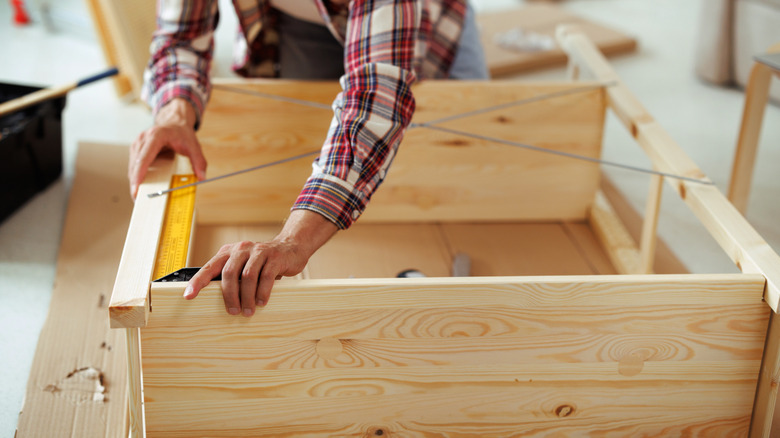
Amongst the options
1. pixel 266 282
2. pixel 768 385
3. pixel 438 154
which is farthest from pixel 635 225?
pixel 266 282

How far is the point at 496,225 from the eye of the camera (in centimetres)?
169

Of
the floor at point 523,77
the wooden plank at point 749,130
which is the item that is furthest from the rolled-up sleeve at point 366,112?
the wooden plank at point 749,130

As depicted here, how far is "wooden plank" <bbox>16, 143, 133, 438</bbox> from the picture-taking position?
1.21 metres

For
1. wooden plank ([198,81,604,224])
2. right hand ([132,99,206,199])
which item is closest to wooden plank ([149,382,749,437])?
right hand ([132,99,206,199])

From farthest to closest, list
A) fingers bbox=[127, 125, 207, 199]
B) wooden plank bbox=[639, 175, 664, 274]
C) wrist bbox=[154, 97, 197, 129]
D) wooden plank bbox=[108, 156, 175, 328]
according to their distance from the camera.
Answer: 1. wooden plank bbox=[639, 175, 664, 274]
2. wrist bbox=[154, 97, 197, 129]
3. fingers bbox=[127, 125, 207, 199]
4. wooden plank bbox=[108, 156, 175, 328]

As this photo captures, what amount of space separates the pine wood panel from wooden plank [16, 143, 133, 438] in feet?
1.03

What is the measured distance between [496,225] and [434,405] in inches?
29.1

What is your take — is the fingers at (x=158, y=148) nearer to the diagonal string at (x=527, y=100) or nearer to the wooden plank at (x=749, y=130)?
the diagonal string at (x=527, y=100)

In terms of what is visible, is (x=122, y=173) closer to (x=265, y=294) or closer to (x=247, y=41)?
(x=247, y=41)

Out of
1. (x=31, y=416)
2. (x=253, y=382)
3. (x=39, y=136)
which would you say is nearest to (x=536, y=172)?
(x=253, y=382)

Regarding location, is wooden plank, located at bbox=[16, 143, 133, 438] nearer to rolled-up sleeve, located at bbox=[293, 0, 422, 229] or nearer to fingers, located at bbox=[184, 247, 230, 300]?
fingers, located at bbox=[184, 247, 230, 300]

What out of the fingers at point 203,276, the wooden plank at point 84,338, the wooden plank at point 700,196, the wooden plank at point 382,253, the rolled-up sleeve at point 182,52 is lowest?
the wooden plank at point 84,338

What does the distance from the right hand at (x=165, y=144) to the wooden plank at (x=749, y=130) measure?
1154 millimetres

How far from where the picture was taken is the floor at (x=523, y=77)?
5.11ft
